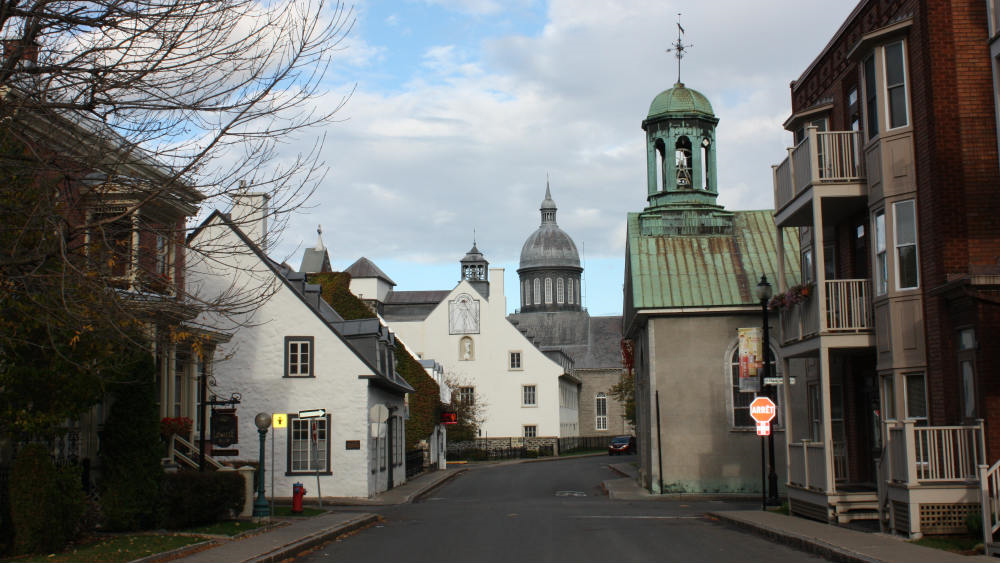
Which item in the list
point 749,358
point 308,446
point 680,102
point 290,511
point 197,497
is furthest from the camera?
point 680,102

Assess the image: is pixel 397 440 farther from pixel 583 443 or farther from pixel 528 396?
pixel 583 443

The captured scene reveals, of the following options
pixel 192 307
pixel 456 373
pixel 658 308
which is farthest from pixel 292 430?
pixel 456 373

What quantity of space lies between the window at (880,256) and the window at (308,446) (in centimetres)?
1693

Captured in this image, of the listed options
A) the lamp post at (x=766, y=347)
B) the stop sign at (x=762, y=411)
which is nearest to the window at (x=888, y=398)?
the stop sign at (x=762, y=411)

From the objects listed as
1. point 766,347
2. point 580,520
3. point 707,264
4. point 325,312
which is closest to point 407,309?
point 325,312

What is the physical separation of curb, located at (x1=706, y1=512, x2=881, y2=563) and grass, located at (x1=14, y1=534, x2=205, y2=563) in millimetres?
9456

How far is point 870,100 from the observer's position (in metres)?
19.2

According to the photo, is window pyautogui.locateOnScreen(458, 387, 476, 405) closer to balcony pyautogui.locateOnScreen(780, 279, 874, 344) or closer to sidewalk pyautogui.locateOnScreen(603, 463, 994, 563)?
sidewalk pyautogui.locateOnScreen(603, 463, 994, 563)

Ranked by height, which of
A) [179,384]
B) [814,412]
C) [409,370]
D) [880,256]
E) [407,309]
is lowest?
[814,412]

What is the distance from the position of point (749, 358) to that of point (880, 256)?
8.52 meters

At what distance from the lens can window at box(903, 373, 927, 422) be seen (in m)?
18.0

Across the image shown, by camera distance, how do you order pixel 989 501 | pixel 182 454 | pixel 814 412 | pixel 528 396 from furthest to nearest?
pixel 528 396, pixel 814 412, pixel 182 454, pixel 989 501

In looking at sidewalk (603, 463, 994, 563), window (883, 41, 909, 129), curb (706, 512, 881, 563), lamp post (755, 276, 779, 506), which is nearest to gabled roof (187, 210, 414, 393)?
lamp post (755, 276, 779, 506)

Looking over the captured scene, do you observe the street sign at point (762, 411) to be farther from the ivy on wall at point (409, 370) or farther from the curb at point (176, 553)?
the ivy on wall at point (409, 370)
